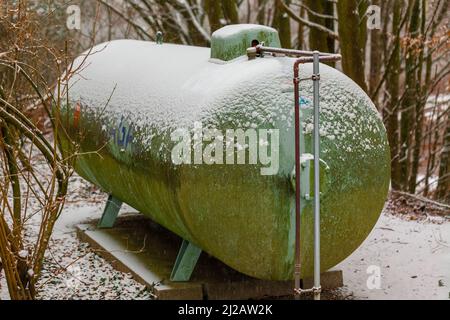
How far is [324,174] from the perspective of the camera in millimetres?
5871

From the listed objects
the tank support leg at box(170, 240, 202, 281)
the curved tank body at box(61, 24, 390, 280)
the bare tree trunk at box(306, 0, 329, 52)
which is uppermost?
the bare tree trunk at box(306, 0, 329, 52)

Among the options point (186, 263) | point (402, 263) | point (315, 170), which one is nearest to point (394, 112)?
point (402, 263)

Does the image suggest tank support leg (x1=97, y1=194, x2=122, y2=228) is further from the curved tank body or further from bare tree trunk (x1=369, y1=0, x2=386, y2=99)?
bare tree trunk (x1=369, y1=0, x2=386, y2=99)

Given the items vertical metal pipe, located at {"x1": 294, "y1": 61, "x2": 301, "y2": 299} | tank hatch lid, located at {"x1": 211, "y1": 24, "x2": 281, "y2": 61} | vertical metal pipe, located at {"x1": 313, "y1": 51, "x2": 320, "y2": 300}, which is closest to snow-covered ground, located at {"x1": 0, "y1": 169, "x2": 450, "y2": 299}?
vertical metal pipe, located at {"x1": 294, "y1": 61, "x2": 301, "y2": 299}

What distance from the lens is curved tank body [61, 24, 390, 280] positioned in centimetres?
588

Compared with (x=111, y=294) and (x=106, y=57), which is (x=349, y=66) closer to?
(x=106, y=57)

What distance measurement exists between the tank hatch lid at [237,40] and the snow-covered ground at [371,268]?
6.77 feet

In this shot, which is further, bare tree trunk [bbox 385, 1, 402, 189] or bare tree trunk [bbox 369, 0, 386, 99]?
bare tree trunk [bbox 369, 0, 386, 99]

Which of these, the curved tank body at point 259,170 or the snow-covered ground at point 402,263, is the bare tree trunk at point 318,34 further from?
the curved tank body at point 259,170

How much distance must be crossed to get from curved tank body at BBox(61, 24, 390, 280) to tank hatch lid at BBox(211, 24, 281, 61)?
11 cm

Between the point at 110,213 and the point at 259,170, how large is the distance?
3.47 meters

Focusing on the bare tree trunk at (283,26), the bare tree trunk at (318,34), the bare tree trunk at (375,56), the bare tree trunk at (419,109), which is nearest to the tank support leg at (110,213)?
the bare tree trunk at (318,34)

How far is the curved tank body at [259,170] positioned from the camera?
5875 mm
